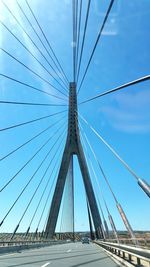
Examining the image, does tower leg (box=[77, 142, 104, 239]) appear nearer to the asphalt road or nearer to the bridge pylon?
the bridge pylon

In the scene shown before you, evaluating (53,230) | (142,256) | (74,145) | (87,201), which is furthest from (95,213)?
(142,256)

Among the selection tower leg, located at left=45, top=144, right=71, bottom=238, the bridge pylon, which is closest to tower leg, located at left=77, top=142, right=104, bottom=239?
the bridge pylon

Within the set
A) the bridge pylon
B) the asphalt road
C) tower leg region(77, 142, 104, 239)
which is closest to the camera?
the asphalt road

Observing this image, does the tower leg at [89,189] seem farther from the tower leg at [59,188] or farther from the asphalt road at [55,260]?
the asphalt road at [55,260]

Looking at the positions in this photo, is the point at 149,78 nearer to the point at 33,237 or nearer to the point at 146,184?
the point at 146,184

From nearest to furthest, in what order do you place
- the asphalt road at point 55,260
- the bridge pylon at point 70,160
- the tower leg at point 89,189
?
the asphalt road at point 55,260 → the bridge pylon at point 70,160 → the tower leg at point 89,189

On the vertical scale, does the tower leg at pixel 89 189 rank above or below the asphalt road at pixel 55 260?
above

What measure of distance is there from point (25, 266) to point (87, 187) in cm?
3612

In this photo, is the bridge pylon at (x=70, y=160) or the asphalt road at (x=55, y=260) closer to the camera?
the asphalt road at (x=55, y=260)

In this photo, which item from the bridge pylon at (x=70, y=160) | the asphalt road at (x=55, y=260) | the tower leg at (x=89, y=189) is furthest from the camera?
the tower leg at (x=89, y=189)

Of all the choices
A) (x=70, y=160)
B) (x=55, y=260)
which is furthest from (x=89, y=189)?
(x=55, y=260)

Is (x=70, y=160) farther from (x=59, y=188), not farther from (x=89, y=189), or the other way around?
(x=89, y=189)

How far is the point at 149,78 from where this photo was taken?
8883 mm

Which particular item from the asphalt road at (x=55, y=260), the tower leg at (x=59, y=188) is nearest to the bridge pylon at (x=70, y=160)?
the tower leg at (x=59, y=188)
